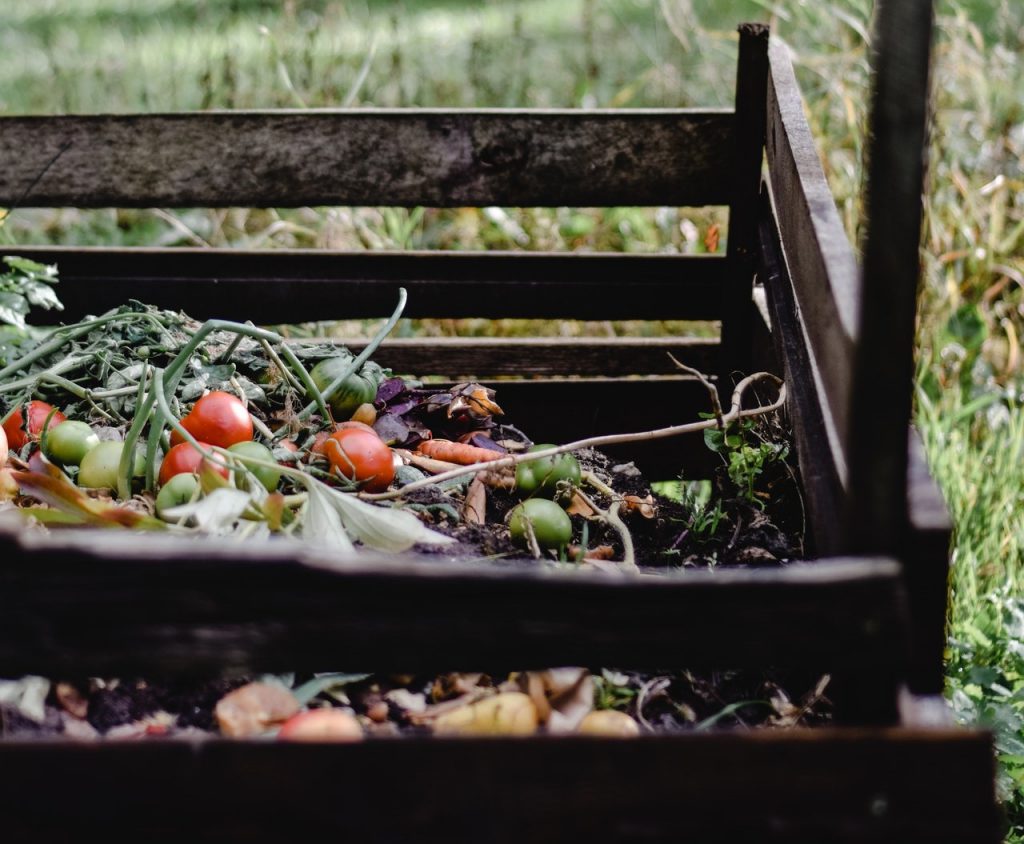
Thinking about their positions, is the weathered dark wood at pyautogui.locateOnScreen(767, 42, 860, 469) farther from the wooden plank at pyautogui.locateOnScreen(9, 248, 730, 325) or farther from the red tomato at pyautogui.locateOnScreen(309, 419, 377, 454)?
the red tomato at pyautogui.locateOnScreen(309, 419, 377, 454)

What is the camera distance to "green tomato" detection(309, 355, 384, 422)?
2.15 m

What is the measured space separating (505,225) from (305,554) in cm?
344

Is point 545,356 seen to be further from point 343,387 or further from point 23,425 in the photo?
point 23,425

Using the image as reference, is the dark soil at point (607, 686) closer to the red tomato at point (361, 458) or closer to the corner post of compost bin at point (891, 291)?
the red tomato at point (361, 458)

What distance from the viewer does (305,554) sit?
1083 millimetres

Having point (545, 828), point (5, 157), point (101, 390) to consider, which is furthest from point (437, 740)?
point (5, 157)

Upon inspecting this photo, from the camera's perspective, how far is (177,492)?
1.71 meters

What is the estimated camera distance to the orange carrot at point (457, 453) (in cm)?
213

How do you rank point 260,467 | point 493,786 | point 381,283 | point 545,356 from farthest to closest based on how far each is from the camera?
point 545,356 → point 381,283 → point 260,467 → point 493,786

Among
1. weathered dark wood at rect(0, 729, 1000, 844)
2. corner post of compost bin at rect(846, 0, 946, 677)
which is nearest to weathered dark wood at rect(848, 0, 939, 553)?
corner post of compost bin at rect(846, 0, 946, 677)

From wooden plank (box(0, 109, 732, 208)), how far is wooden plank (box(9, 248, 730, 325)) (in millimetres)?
167

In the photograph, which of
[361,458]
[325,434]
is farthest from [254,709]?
[325,434]

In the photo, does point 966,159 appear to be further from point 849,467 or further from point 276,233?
point 849,467

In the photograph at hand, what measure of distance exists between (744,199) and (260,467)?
151 centimetres
